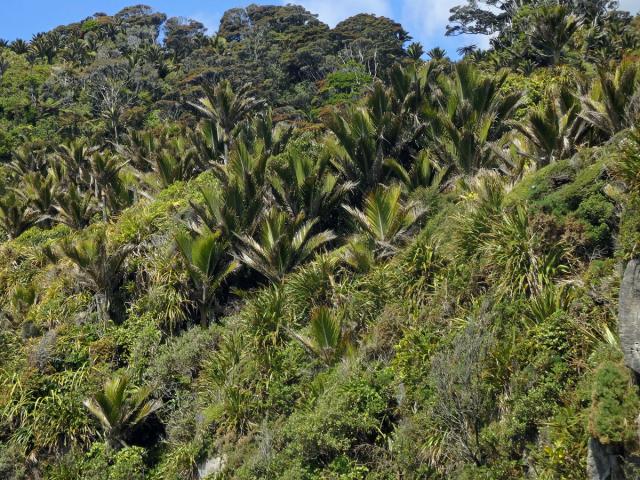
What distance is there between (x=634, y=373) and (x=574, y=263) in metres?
3.22

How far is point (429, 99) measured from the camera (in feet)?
60.4

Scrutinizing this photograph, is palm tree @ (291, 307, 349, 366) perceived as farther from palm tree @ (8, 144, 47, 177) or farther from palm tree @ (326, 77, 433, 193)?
palm tree @ (8, 144, 47, 177)

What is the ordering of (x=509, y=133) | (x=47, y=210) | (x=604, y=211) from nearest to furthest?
(x=604, y=211)
(x=509, y=133)
(x=47, y=210)

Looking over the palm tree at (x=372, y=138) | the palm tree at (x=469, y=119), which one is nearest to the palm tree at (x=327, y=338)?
the palm tree at (x=372, y=138)

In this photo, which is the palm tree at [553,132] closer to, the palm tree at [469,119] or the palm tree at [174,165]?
the palm tree at [469,119]

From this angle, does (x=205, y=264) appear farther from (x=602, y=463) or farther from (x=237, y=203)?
(x=602, y=463)

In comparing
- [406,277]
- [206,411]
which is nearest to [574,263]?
[406,277]

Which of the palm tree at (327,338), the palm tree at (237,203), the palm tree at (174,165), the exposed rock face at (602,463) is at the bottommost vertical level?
the exposed rock face at (602,463)

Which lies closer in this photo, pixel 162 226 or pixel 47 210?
pixel 162 226

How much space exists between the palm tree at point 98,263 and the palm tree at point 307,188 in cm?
410

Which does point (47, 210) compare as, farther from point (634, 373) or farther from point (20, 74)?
point (20, 74)

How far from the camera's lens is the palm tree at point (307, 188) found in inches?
631

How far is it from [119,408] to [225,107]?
11599mm

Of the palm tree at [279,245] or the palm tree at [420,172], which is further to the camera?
the palm tree at [420,172]
